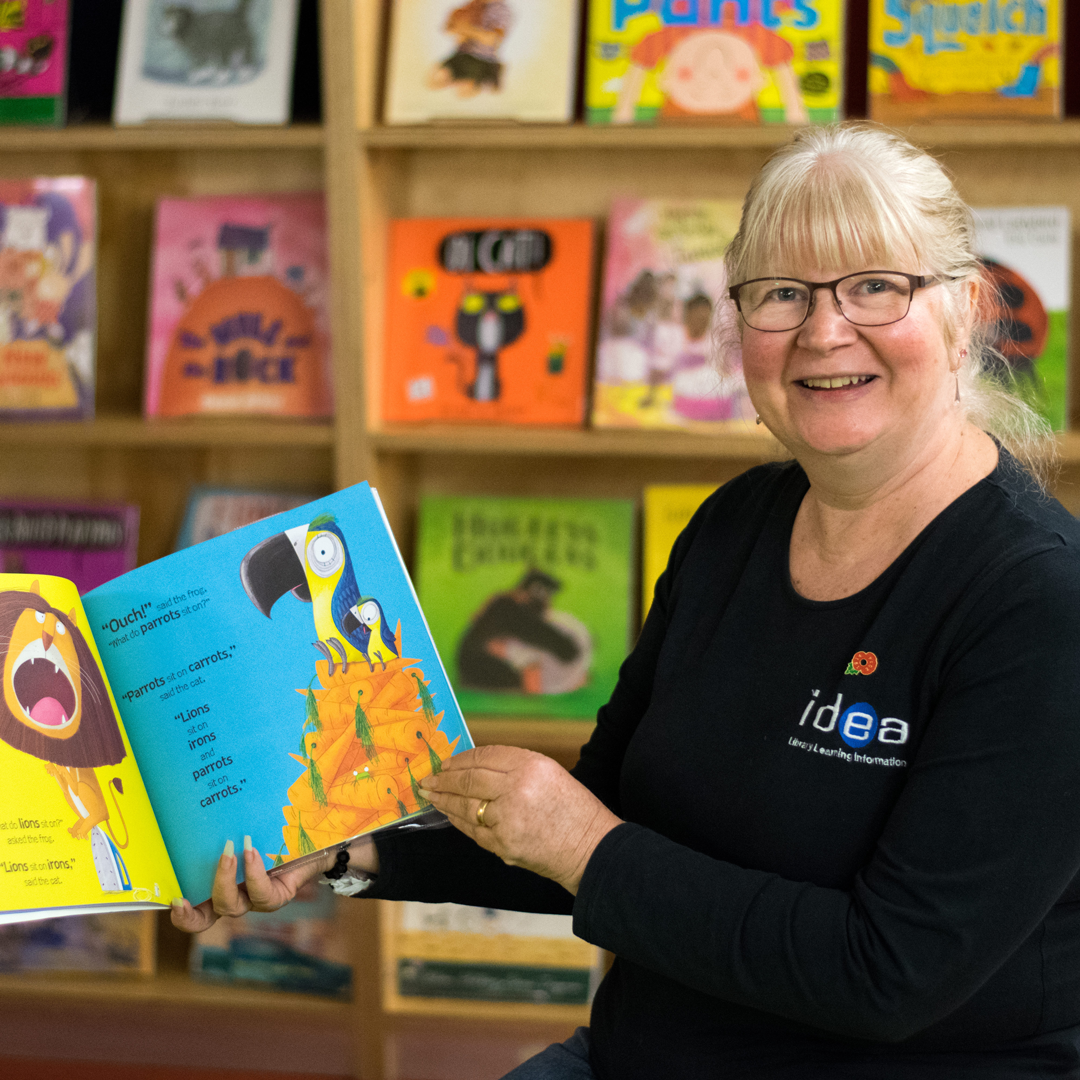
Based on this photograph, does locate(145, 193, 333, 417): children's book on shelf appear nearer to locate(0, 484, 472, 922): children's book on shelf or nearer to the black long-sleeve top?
locate(0, 484, 472, 922): children's book on shelf

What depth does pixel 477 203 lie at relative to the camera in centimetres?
218

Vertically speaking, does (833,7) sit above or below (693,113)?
above

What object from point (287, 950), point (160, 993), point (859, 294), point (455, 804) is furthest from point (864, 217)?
point (160, 993)

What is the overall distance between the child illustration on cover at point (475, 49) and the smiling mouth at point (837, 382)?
46.4 inches

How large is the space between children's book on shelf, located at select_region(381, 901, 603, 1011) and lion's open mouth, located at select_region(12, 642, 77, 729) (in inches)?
51.9

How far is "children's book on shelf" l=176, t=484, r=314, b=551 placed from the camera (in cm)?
222

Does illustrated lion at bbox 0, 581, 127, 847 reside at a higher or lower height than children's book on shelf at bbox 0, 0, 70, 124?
lower

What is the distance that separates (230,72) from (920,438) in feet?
5.01

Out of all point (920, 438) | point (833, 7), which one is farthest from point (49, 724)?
point (833, 7)

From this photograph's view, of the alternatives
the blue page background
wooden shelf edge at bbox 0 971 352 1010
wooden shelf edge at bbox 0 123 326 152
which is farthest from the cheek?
wooden shelf edge at bbox 0 971 352 1010

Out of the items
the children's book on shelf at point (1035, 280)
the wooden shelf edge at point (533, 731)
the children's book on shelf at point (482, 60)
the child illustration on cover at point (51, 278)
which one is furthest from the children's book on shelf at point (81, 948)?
the children's book on shelf at point (1035, 280)

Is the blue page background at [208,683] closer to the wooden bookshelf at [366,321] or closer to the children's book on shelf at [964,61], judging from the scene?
the wooden bookshelf at [366,321]

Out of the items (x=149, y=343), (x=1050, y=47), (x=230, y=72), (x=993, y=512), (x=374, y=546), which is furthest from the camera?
(x=149, y=343)

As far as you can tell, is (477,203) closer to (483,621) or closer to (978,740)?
(483,621)
